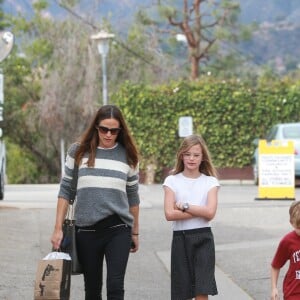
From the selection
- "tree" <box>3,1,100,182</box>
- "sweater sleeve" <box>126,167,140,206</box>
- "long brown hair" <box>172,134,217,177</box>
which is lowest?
"sweater sleeve" <box>126,167,140,206</box>

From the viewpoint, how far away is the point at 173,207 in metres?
7.32

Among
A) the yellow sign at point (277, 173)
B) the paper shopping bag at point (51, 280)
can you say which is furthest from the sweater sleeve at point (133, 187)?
the yellow sign at point (277, 173)

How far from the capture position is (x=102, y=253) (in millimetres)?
7270

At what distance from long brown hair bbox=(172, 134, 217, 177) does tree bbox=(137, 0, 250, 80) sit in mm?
33055

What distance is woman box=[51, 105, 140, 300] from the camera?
23.6 feet

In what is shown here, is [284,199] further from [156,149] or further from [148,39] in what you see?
[148,39]

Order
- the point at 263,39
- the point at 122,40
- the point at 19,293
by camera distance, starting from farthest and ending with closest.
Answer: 1. the point at 263,39
2. the point at 122,40
3. the point at 19,293

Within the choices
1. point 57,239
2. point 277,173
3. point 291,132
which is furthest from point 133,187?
point 291,132

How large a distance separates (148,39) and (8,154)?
868 cm

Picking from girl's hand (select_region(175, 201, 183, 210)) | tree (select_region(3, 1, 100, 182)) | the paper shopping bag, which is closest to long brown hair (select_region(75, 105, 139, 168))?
girl's hand (select_region(175, 201, 183, 210))

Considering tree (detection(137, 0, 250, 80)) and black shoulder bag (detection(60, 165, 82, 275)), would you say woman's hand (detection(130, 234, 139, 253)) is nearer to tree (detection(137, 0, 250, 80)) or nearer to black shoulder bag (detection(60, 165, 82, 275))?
black shoulder bag (detection(60, 165, 82, 275))

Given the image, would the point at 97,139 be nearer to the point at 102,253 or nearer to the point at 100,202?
the point at 100,202

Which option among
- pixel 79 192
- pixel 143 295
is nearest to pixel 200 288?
pixel 79 192

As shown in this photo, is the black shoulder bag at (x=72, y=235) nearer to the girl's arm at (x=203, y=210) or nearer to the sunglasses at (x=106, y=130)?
the sunglasses at (x=106, y=130)
